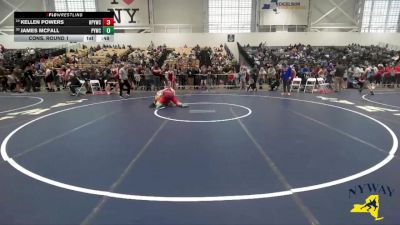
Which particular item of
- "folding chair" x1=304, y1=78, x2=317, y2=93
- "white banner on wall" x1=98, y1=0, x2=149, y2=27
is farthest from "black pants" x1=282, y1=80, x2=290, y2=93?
"white banner on wall" x1=98, y1=0, x2=149, y2=27

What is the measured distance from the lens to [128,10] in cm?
3625

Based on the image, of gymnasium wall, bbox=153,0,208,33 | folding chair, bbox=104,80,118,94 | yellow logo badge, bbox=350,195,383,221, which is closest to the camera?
yellow logo badge, bbox=350,195,383,221

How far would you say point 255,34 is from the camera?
35.8 meters

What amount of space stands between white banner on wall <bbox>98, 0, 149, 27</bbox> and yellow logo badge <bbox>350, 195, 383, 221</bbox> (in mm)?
35061

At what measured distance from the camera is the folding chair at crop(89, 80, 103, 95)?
17580mm

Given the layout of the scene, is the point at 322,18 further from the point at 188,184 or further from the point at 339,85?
the point at 188,184

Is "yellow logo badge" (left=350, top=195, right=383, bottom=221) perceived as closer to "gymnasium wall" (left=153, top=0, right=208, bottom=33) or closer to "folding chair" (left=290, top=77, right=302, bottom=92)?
"folding chair" (left=290, top=77, right=302, bottom=92)

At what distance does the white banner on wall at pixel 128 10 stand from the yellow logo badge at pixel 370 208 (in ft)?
115

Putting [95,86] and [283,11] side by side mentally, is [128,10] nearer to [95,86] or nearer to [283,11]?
[283,11]

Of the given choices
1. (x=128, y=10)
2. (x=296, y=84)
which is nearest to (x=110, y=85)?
(x=296, y=84)

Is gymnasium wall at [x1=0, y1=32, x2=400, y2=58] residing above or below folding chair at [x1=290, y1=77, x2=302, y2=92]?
above

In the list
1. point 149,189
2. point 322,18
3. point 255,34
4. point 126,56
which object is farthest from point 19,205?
point 322,18
